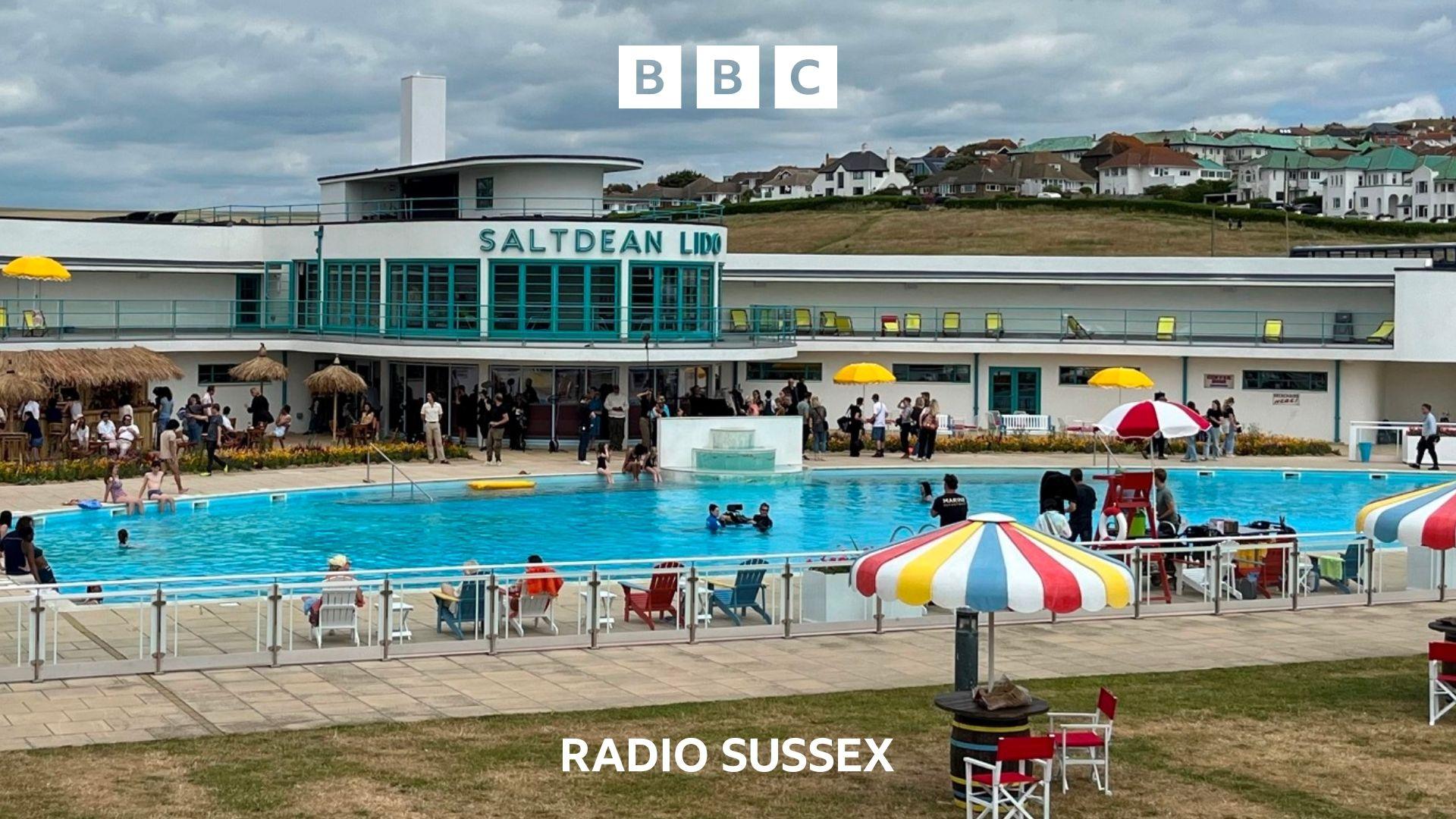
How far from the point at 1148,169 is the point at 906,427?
5851 inches

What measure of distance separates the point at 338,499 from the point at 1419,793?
74.1 feet

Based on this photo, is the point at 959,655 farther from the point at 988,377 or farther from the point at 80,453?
the point at 988,377

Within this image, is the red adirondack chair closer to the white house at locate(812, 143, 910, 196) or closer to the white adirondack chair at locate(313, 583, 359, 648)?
the white adirondack chair at locate(313, 583, 359, 648)

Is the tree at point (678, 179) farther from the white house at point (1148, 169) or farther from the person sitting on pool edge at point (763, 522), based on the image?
the person sitting on pool edge at point (763, 522)

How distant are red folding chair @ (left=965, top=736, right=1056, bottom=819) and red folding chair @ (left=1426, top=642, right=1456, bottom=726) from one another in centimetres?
452

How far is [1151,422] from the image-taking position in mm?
A: 24703

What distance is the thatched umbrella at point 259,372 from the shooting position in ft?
124

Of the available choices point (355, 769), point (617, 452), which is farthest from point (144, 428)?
point (355, 769)

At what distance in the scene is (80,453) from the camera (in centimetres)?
3356

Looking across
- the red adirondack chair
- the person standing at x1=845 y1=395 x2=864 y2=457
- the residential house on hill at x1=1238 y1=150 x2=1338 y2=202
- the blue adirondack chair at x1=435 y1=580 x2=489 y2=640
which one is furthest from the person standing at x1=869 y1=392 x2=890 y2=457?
the residential house on hill at x1=1238 y1=150 x2=1338 y2=202

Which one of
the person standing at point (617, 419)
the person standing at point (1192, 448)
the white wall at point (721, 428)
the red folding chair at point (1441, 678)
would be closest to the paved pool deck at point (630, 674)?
the red folding chair at point (1441, 678)

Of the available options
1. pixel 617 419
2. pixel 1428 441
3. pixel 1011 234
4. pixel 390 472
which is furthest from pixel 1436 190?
pixel 390 472

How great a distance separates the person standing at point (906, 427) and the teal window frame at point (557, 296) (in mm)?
6816

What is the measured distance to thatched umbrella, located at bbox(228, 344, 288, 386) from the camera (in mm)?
37906
